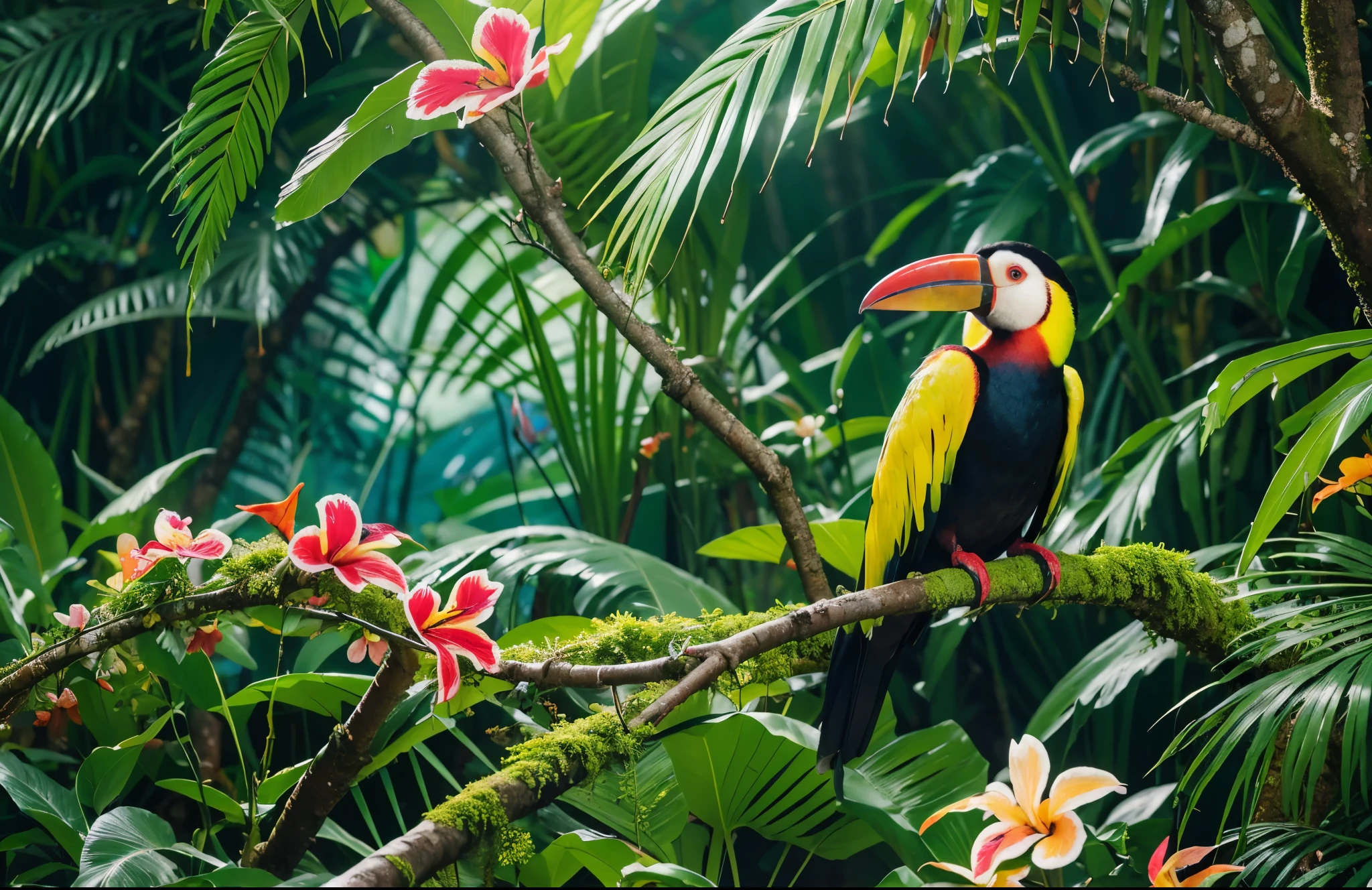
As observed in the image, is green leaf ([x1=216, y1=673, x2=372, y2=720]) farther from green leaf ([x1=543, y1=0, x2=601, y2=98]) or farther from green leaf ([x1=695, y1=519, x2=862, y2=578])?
green leaf ([x1=543, y1=0, x2=601, y2=98])

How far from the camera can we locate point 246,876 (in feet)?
2.48

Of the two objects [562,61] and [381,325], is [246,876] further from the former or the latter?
[381,325]

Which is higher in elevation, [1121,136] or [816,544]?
[1121,136]

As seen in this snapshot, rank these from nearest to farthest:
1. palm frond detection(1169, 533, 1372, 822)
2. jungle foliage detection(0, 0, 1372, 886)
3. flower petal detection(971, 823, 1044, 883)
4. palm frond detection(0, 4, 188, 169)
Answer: flower petal detection(971, 823, 1044, 883)
palm frond detection(1169, 533, 1372, 822)
jungle foliage detection(0, 0, 1372, 886)
palm frond detection(0, 4, 188, 169)

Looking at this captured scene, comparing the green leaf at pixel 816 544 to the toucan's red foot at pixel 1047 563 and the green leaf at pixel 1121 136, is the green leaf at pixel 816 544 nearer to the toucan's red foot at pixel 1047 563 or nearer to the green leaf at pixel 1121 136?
the toucan's red foot at pixel 1047 563

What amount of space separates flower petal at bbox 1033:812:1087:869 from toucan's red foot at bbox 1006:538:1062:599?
37 cm

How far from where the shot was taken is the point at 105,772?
1.07m

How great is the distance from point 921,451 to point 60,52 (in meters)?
2.46

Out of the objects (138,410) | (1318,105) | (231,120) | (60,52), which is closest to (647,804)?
(231,120)

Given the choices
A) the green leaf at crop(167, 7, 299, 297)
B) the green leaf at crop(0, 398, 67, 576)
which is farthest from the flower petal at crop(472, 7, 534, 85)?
the green leaf at crop(0, 398, 67, 576)

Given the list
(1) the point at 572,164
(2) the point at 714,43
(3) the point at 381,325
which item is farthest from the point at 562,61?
(3) the point at 381,325

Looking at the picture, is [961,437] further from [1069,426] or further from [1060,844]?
[1060,844]

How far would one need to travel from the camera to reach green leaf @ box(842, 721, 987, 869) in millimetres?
1186

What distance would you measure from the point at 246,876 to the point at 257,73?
957mm
